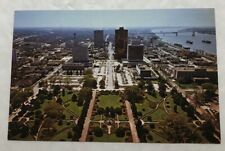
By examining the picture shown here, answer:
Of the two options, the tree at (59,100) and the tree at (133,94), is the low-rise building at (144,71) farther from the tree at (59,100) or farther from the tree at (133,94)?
the tree at (59,100)

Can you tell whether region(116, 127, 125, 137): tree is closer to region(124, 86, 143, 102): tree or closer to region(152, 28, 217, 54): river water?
region(124, 86, 143, 102): tree

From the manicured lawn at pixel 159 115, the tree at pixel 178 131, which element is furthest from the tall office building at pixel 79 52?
the tree at pixel 178 131

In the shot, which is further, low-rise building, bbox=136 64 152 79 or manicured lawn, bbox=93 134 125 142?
low-rise building, bbox=136 64 152 79

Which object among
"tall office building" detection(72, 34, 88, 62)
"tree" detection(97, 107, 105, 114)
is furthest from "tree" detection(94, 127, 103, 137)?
"tall office building" detection(72, 34, 88, 62)

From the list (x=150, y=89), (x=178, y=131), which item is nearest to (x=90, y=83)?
(x=150, y=89)

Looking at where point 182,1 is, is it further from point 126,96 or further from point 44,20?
point 44,20
